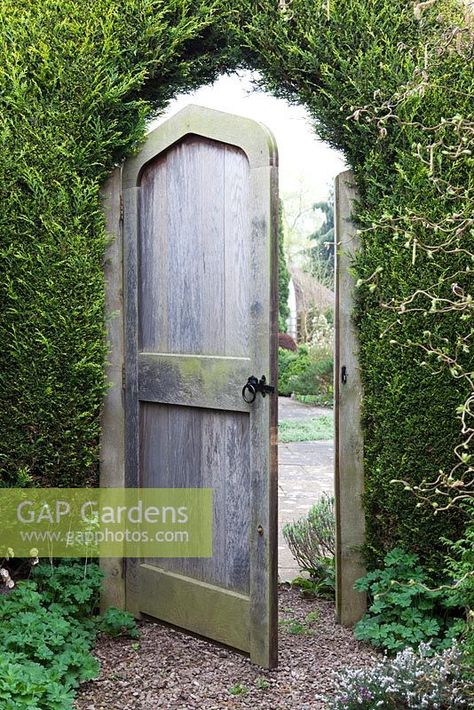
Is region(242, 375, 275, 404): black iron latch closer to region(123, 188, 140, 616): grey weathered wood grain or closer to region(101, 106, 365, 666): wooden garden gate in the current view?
region(101, 106, 365, 666): wooden garden gate

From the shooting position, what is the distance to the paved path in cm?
517

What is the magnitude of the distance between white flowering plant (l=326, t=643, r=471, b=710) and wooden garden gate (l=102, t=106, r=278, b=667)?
713mm

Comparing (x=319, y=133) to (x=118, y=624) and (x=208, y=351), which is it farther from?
(x=118, y=624)

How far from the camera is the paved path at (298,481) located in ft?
17.0

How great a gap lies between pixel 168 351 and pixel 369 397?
0.95 metres

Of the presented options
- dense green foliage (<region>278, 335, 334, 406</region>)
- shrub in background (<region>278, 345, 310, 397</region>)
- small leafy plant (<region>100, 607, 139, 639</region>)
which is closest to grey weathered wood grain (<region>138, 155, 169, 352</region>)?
small leafy plant (<region>100, 607, 139, 639</region>)

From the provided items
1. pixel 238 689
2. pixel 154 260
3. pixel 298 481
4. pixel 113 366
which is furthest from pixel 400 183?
pixel 298 481

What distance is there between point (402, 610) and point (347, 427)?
2.77 feet

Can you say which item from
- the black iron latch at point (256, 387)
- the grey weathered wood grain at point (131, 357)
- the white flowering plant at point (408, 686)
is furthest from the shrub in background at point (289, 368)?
the white flowering plant at point (408, 686)

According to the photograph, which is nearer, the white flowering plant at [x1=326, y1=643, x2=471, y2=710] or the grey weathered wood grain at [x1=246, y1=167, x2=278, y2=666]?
the white flowering plant at [x1=326, y1=643, x2=471, y2=710]

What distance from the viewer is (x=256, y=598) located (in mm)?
3354

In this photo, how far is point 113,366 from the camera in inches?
150

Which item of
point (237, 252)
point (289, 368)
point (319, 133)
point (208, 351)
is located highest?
point (319, 133)

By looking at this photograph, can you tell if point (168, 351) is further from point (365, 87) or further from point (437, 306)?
point (365, 87)
